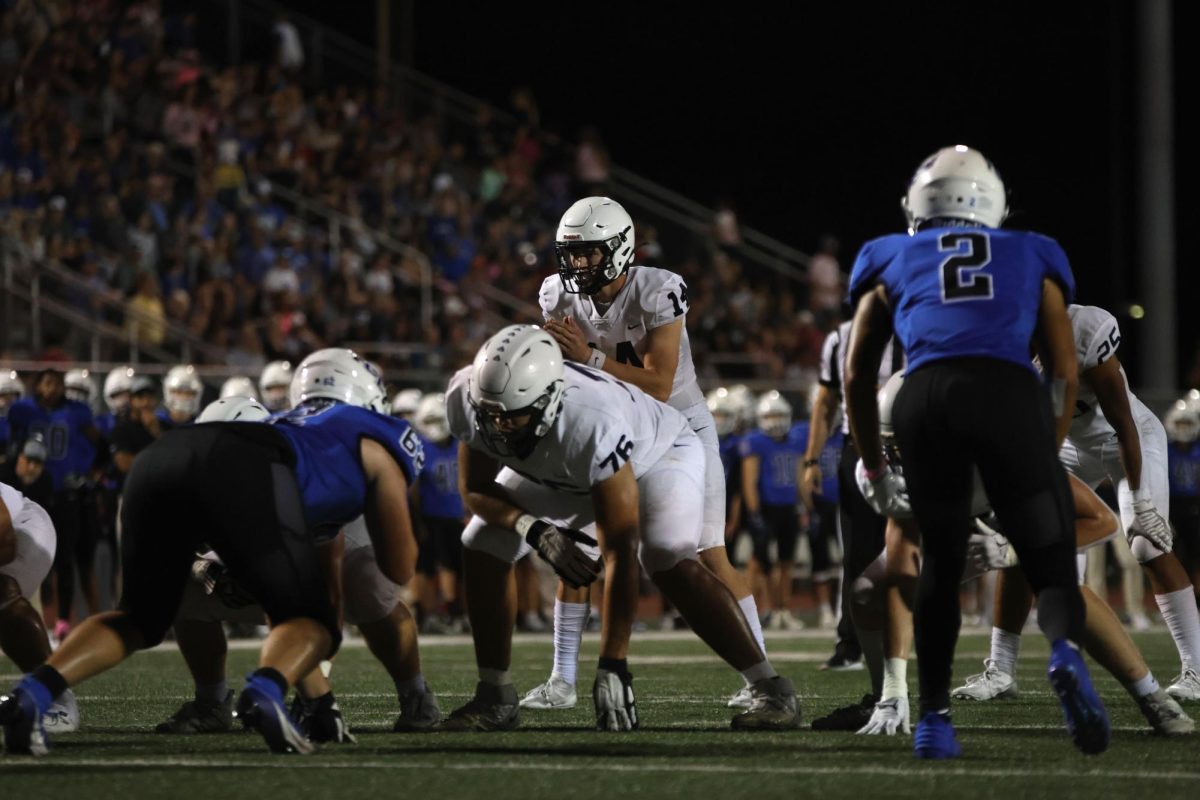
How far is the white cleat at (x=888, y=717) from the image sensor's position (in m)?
5.80

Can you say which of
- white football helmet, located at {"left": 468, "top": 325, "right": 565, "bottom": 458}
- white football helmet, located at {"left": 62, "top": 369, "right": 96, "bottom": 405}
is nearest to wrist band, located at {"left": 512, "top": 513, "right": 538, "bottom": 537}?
white football helmet, located at {"left": 468, "top": 325, "right": 565, "bottom": 458}

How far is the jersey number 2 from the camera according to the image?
194 inches

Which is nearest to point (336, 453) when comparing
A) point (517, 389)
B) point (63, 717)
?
point (517, 389)

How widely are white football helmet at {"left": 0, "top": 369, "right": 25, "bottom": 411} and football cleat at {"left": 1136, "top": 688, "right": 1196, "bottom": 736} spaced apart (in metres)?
8.35

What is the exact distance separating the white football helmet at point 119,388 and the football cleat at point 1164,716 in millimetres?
7985

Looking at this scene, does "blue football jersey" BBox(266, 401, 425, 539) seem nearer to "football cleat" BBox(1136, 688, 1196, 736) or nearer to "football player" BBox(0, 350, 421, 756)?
"football player" BBox(0, 350, 421, 756)

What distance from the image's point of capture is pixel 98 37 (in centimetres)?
1706

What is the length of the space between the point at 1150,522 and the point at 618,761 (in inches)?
95.4

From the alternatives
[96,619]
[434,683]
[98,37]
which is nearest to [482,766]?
[96,619]

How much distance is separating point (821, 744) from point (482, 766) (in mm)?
1162

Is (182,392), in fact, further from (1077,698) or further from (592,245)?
(1077,698)

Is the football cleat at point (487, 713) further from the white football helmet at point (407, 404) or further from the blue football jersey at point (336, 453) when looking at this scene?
the white football helmet at point (407, 404)

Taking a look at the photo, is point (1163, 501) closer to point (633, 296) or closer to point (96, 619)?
point (633, 296)

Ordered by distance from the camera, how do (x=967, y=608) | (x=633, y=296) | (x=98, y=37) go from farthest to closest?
(x=98, y=37) → (x=967, y=608) → (x=633, y=296)
